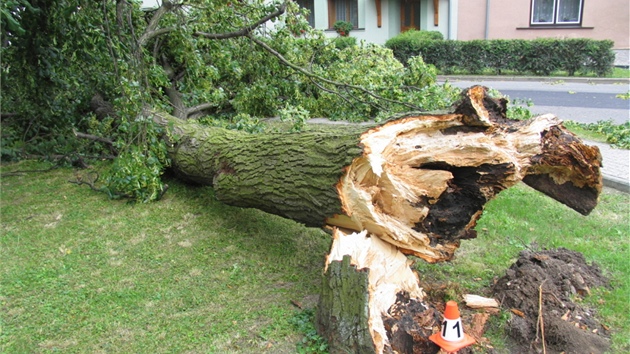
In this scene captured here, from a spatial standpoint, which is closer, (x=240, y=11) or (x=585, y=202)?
(x=585, y=202)

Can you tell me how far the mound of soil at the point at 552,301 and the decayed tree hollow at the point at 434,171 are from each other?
0.41 metres

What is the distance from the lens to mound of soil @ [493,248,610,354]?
2.83 m

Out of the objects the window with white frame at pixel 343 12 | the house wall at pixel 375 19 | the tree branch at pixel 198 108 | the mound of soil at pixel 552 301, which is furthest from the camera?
the window with white frame at pixel 343 12

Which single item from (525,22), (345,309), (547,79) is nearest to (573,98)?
(547,79)

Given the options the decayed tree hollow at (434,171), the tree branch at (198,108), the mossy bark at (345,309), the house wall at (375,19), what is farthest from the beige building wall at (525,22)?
the mossy bark at (345,309)

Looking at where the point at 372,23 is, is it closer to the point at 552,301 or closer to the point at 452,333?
the point at 552,301

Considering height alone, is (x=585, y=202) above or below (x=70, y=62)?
below

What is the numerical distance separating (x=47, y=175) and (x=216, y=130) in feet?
8.88

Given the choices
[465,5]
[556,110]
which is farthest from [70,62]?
[465,5]

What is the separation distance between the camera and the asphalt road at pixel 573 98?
9.32 metres

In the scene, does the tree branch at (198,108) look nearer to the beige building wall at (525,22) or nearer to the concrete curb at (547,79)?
the concrete curb at (547,79)

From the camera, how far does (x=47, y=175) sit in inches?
251

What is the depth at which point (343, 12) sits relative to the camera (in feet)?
81.1

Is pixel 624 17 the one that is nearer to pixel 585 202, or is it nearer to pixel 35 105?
pixel 585 202
